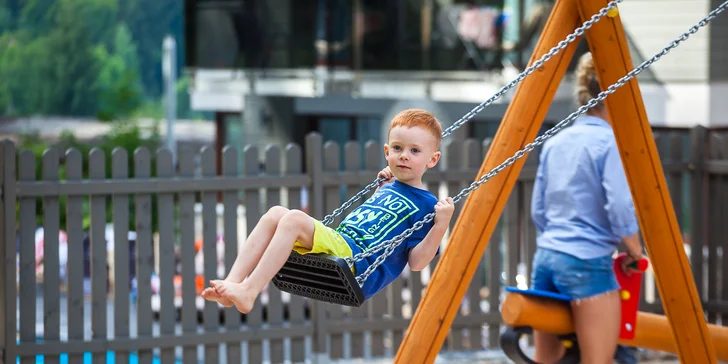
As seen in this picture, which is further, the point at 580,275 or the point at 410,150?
the point at 580,275

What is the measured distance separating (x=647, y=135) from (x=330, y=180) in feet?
9.76

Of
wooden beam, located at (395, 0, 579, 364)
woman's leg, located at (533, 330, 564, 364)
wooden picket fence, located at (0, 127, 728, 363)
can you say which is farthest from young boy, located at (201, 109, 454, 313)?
wooden picket fence, located at (0, 127, 728, 363)

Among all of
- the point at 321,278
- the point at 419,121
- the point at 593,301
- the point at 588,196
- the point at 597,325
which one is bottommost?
the point at 597,325

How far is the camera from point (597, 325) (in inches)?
183

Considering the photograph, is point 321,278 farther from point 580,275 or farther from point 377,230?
point 580,275

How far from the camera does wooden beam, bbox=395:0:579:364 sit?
4.01 m

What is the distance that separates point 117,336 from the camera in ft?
21.7

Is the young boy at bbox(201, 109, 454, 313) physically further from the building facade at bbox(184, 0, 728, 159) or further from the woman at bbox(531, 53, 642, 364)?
the building facade at bbox(184, 0, 728, 159)

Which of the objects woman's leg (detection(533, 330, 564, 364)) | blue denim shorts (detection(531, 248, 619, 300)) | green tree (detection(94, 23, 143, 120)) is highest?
green tree (detection(94, 23, 143, 120))

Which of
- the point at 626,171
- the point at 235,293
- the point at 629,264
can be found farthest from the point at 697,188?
the point at 235,293

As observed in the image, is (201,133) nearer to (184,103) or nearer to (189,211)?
(184,103)

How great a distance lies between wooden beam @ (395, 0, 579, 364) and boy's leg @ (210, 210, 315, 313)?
78cm

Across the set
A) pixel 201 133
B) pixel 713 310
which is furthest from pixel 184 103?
pixel 713 310

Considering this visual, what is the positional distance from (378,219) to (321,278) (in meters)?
0.28
